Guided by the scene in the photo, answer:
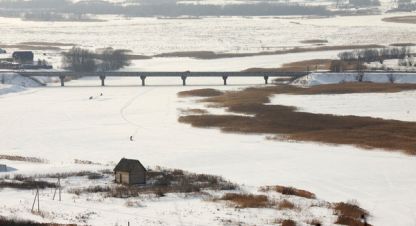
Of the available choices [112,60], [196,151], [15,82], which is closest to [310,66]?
[112,60]

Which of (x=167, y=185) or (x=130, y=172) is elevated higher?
(x=130, y=172)

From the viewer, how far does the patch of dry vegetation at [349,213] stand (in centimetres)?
2972

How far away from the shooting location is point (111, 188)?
115 ft

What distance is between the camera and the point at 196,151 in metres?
45.9

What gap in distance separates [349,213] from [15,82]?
57.5 metres

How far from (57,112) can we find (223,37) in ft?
258

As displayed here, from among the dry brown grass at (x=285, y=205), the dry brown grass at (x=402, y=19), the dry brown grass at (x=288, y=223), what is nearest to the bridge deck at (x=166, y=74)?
the dry brown grass at (x=285, y=205)

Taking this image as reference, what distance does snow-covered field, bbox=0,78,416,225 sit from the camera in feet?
120

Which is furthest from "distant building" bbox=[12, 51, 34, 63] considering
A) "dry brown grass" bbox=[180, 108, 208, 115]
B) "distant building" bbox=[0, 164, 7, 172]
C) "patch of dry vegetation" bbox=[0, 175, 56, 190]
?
"patch of dry vegetation" bbox=[0, 175, 56, 190]

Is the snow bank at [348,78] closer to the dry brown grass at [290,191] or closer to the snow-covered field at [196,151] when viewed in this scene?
the snow-covered field at [196,151]

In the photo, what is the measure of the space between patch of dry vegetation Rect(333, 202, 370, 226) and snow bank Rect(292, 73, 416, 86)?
47.1 meters

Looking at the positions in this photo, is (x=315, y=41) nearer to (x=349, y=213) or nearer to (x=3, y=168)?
(x=3, y=168)

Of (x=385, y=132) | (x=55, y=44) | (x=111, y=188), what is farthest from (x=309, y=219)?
(x=55, y=44)

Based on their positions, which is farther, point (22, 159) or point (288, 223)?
point (22, 159)
